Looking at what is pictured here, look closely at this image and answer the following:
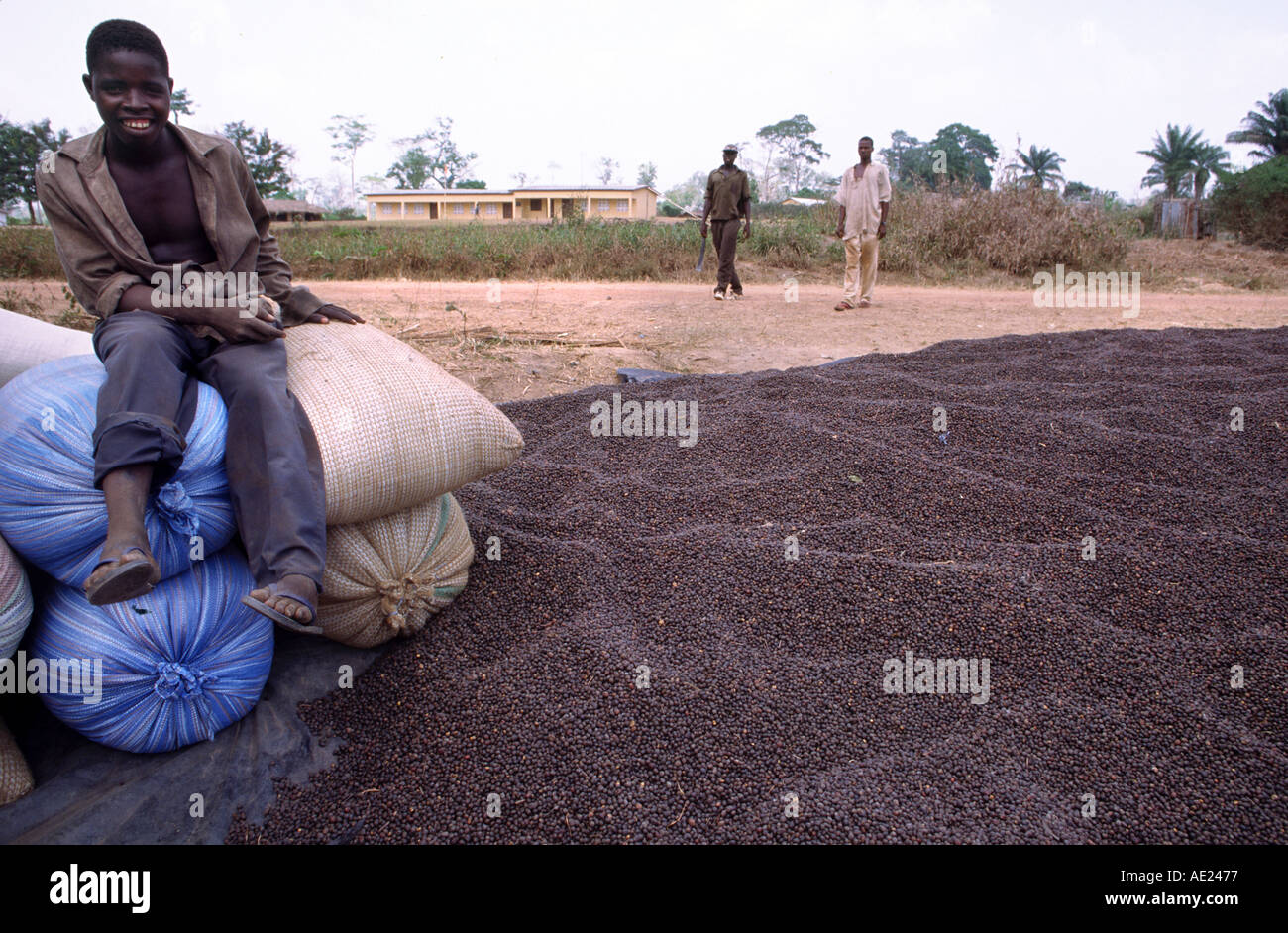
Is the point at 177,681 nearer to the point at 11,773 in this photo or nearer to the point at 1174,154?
the point at 11,773

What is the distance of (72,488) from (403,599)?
868 millimetres

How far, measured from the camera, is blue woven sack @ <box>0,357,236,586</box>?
1893 millimetres

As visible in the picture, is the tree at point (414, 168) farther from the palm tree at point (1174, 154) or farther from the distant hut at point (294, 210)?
the palm tree at point (1174, 154)

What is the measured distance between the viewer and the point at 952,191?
44.3 feet

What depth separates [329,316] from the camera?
2752mm

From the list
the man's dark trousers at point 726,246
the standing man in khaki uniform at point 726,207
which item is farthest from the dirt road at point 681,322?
the standing man in khaki uniform at point 726,207

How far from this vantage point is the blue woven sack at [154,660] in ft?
6.30

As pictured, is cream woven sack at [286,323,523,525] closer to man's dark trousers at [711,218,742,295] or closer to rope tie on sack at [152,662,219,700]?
rope tie on sack at [152,662,219,700]

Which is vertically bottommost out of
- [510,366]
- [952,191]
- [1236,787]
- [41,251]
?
[1236,787]

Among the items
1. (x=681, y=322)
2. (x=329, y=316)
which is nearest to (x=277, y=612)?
(x=329, y=316)

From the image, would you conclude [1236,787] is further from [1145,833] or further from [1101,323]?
[1101,323]

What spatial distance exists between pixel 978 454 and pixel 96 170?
3.41 metres

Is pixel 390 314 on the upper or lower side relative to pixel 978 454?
upper
